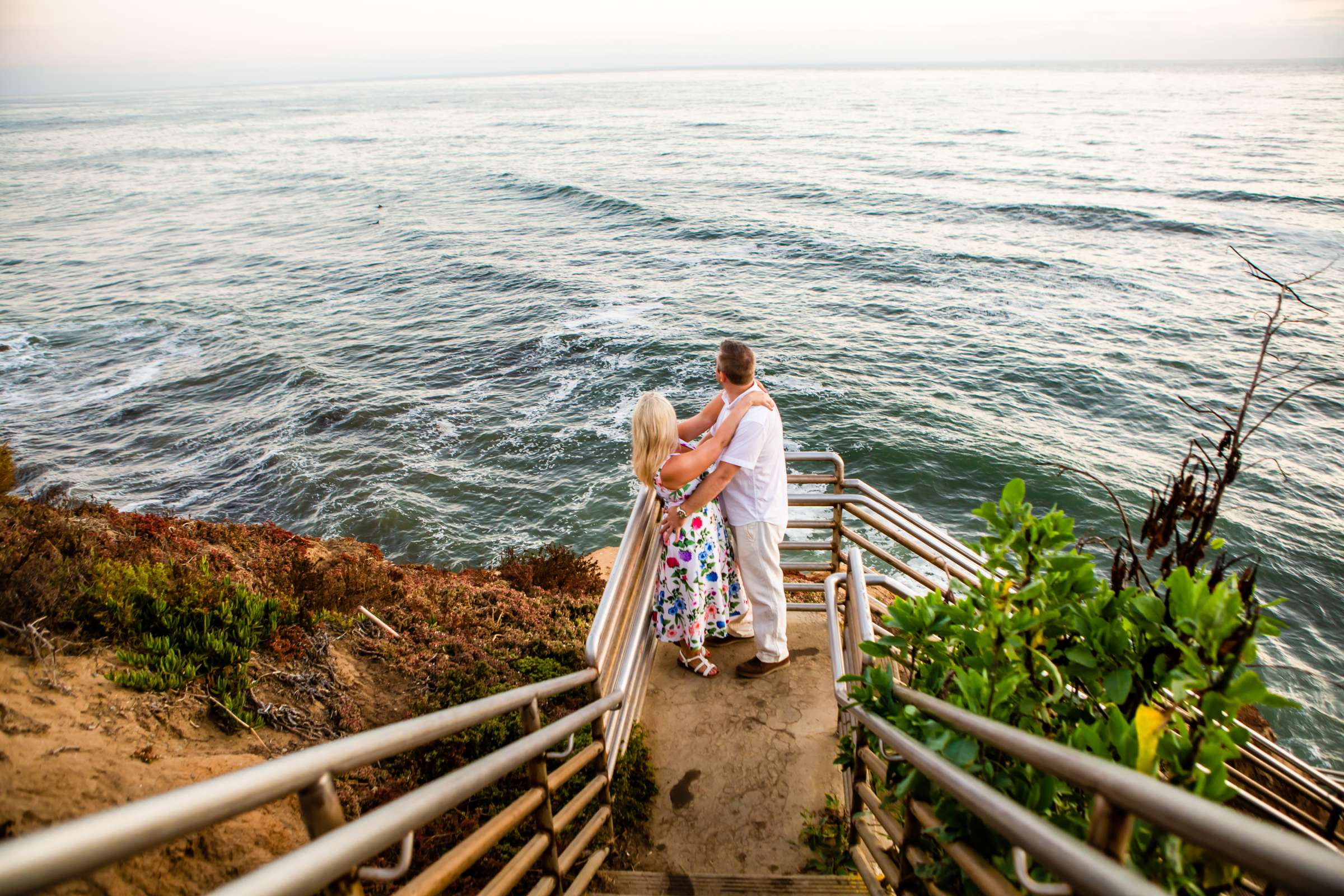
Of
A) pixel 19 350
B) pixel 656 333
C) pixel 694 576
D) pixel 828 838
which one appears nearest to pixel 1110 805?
pixel 828 838

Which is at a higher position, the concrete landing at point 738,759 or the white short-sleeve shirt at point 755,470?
the white short-sleeve shirt at point 755,470

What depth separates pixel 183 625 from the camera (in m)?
5.25

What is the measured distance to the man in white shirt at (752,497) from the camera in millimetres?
4371

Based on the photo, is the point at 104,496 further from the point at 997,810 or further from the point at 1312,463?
the point at 1312,463

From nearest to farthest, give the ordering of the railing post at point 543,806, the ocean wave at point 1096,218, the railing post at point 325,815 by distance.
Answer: the railing post at point 325,815
the railing post at point 543,806
the ocean wave at point 1096,218

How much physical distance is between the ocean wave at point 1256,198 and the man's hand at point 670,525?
38.5m

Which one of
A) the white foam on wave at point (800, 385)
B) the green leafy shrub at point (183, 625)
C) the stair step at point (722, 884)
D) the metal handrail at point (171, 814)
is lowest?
the white foam on wave at point (800, 385)

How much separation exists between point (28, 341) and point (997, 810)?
28.4m

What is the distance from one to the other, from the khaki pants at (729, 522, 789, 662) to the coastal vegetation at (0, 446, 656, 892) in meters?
1.08

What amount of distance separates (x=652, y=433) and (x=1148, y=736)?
298cm

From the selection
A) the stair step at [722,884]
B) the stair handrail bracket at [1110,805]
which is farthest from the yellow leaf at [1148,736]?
the stair step at [722,884]

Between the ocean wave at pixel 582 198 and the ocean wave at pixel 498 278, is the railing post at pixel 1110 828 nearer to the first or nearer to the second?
the ocean wave at pixel 498 278

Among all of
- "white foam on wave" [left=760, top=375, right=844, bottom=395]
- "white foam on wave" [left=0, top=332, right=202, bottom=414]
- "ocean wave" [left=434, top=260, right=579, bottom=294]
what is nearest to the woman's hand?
"white foam on wave" [left=760, top=375, right=844, bottom=395]

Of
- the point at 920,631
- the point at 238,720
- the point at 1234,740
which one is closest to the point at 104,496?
the point at 238,720
